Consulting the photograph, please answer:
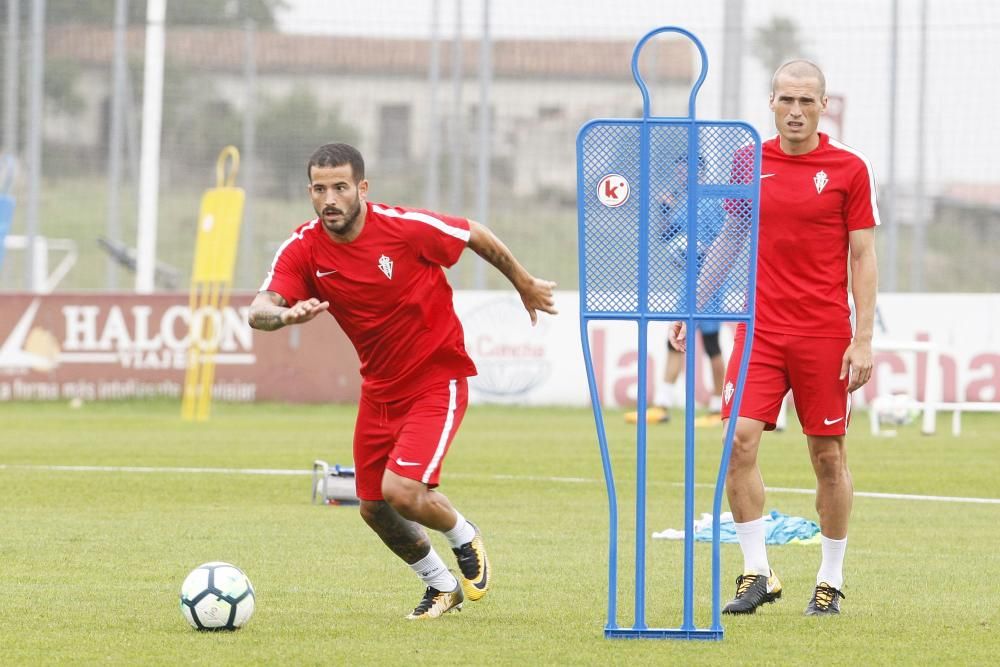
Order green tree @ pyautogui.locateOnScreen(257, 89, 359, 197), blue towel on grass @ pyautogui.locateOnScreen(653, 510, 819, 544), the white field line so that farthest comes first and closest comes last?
green tree @ pyautogui.locateOnScreen(257, 89, 359, 197) < the white field line < blue towel on grass @ pyautogui.locateOnScreen(653, 510, 819, 544)

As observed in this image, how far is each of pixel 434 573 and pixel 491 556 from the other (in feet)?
6.28

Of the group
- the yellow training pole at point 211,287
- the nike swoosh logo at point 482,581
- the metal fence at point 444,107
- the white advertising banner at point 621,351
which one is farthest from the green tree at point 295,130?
the nike swoosh logo at point 482,581

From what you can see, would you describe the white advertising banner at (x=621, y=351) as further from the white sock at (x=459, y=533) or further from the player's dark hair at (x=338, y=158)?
the player's dark hair at (x=338, y=158)

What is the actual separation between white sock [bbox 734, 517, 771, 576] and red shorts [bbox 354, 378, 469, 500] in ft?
4.58

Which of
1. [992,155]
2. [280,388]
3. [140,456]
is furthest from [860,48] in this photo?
[140,456]

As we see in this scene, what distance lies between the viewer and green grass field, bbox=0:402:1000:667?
6.71m

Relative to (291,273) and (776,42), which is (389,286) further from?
(776,42)

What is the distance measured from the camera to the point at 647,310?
6.63m

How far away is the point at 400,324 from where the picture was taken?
25.0 ft

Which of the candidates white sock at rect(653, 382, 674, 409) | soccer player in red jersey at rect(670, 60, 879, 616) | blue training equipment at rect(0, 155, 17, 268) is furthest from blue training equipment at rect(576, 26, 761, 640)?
blue training equipment at rect(0, 155, 17, 268)

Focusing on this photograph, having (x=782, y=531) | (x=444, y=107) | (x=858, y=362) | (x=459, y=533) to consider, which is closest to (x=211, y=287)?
(x=444, y=107)

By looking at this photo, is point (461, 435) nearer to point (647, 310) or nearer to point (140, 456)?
point (140, 456)

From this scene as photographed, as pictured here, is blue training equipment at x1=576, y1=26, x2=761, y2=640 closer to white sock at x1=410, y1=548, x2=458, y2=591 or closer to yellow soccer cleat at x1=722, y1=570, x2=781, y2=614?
yellow soccer cleat at x1=722, y1=570, x2=781, y2=614

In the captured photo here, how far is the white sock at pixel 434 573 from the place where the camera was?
7.67 m
